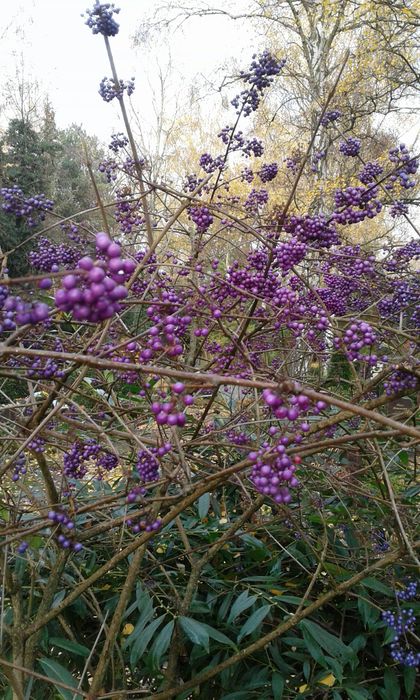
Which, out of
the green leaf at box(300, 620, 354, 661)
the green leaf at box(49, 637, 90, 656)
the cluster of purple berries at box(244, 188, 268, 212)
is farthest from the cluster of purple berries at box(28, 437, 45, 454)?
the cluster of purple berries at box(244, 188, 268, 212)

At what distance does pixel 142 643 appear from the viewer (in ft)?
4.82

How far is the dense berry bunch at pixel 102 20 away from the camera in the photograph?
146cm

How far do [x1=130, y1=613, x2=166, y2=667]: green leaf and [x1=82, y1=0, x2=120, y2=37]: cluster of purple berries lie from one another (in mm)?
1666

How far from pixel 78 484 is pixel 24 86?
25852 mm

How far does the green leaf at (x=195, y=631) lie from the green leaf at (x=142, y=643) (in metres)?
0.08

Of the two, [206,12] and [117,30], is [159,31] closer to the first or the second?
[206,12]

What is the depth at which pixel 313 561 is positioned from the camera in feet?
6.43

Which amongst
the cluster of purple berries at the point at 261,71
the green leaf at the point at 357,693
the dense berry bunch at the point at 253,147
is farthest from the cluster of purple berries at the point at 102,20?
the green leaf at the point at 357,693

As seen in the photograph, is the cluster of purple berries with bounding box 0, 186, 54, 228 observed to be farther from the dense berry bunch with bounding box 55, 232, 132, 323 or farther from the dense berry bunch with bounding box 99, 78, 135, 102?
the dense berry bunch with bounding box 55, 232, 132, 323

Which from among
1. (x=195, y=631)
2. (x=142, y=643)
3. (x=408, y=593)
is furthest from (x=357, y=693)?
(x=142, y=643)

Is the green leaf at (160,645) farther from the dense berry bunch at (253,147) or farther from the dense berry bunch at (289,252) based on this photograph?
the dense berry bunch at (253,147)

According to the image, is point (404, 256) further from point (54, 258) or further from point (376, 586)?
point (54, 258)

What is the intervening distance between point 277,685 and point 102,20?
196cm

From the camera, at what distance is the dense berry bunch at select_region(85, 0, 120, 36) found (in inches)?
57.5
